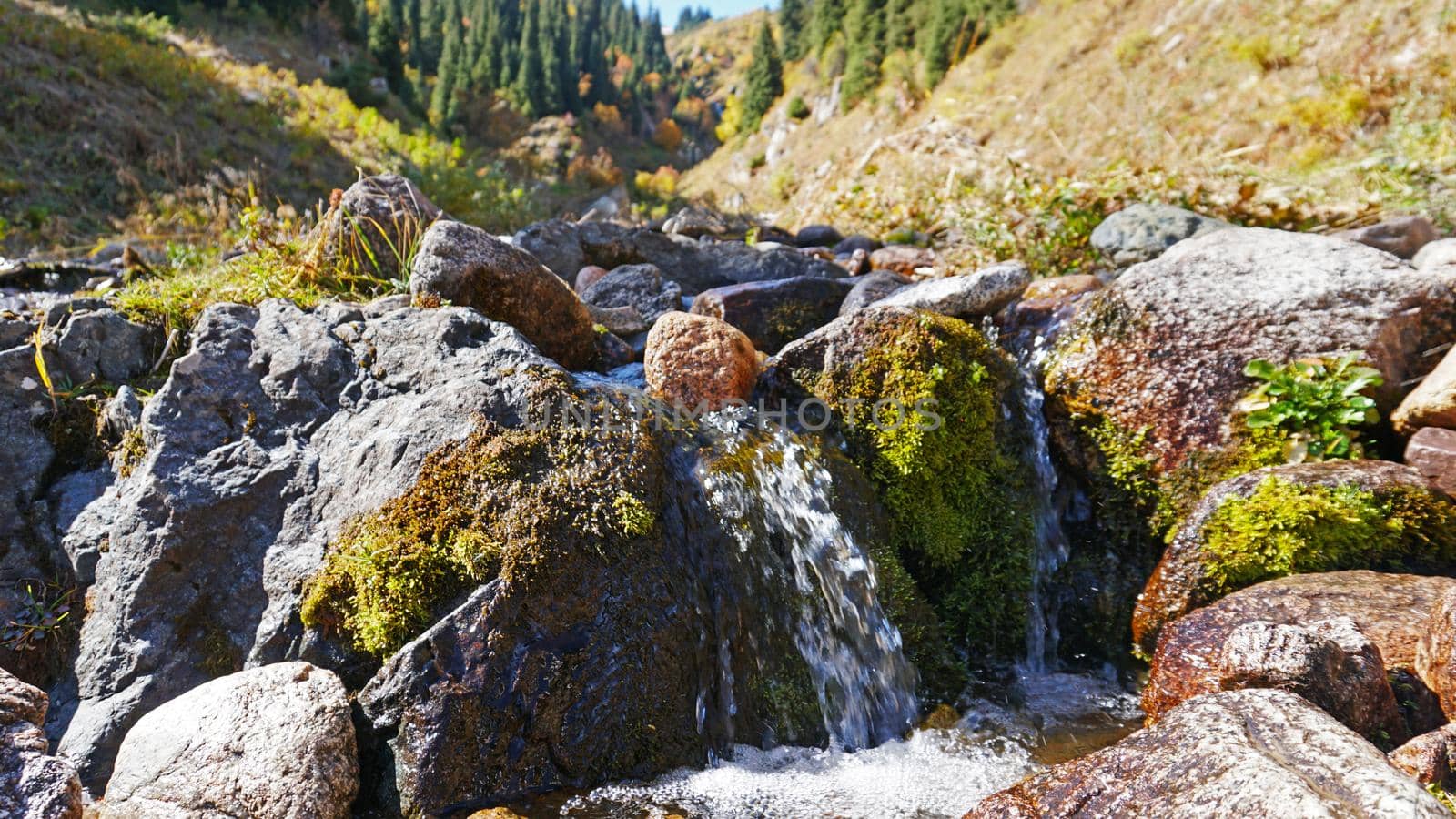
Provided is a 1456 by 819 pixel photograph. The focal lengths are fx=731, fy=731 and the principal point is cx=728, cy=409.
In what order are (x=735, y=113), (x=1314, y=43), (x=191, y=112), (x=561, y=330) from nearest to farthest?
(x=561, y=330), (x=1314, y=43), (x=191, y=112), (x=735, y=113)

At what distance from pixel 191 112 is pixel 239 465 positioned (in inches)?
713

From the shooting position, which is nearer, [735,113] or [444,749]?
[444,749]

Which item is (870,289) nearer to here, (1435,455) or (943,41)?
(1435,455)

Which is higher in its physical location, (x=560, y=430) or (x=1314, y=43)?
(x=1314, y=43)

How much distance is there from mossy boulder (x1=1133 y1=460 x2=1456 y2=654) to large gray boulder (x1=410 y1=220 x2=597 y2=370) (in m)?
4.02

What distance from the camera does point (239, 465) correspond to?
3.63 metres

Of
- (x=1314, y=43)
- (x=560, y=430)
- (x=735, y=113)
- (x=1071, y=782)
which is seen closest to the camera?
(x=1071, y=782)

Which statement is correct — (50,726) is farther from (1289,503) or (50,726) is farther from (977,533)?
(1289,503)

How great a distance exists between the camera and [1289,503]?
13.0 feet

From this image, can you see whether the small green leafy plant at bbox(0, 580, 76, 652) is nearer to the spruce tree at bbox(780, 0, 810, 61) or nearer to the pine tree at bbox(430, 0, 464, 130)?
the pine tree at bbox(430, 0, 464, 130)

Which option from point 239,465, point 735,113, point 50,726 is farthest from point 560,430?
point 735,113

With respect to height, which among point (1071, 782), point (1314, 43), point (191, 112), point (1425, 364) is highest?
point (191, 112)

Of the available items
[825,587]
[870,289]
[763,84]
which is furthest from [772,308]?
[763,84]

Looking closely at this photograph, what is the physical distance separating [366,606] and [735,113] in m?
61.6
